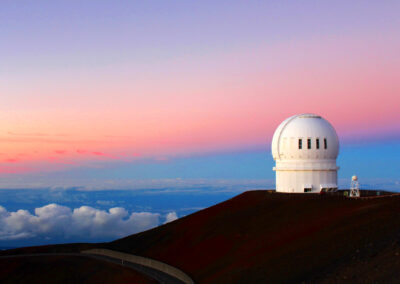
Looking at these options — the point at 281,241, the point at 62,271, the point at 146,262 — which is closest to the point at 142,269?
the point at 146,262

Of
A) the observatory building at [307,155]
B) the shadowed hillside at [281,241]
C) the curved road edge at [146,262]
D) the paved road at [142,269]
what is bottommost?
the paved road at [142,269]

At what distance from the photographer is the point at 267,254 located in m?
32.0

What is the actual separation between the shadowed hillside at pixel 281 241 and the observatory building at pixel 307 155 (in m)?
2.95

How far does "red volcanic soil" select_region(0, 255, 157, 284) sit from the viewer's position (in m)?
39.3

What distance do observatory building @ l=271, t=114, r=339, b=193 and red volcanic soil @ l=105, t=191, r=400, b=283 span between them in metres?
2.96

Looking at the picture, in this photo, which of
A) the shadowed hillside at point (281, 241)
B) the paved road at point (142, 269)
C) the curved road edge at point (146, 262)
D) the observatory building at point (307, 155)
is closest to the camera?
the shadowed hillside at point (281, 241)

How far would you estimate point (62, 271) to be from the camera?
1688 inches

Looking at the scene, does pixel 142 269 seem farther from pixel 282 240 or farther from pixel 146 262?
pixel 282 240

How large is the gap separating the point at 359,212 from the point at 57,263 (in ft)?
93.9

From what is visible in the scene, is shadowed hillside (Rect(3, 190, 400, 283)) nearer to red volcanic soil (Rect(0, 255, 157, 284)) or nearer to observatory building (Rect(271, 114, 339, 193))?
observatory building (Rect(271, 114, 339, 193))

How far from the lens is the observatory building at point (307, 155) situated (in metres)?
48.4

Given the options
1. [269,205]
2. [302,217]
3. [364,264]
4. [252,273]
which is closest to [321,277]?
[364,264]

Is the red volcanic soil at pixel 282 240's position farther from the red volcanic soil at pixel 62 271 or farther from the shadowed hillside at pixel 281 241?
the red volcanic soil at pixel 62 271

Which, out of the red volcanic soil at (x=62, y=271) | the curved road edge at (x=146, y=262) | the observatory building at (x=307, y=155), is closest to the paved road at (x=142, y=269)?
the curved road edge at (x=146, y=262)
